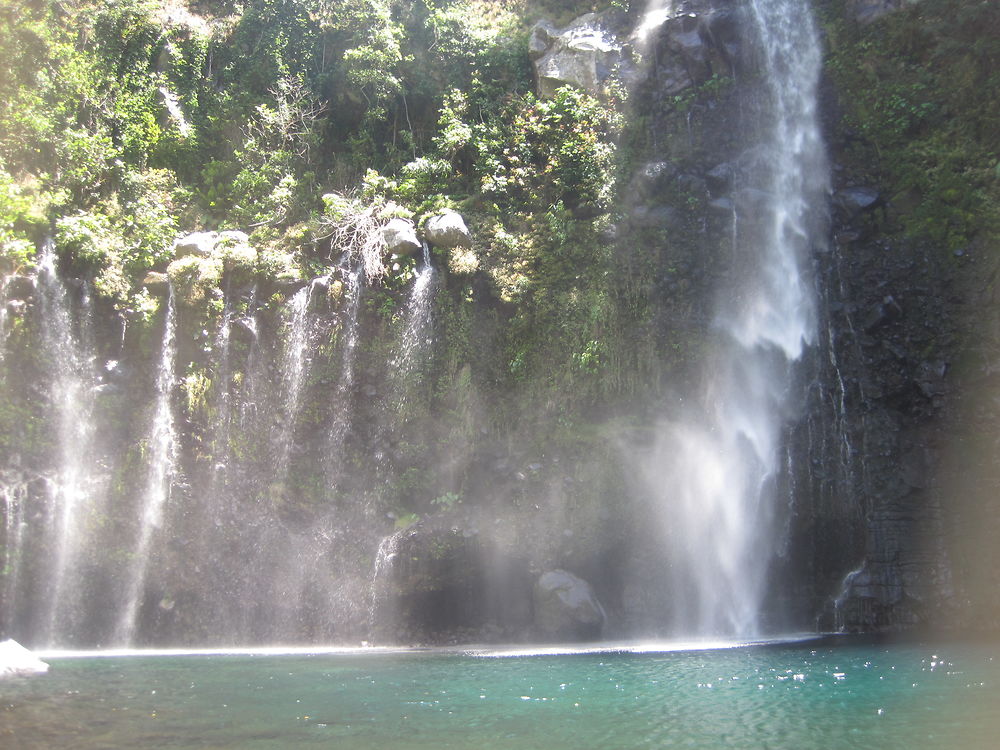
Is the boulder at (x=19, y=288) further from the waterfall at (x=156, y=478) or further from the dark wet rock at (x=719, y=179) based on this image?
the dark wet rock at (x=719, y=179)

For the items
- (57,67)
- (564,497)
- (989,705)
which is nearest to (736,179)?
(564,497)

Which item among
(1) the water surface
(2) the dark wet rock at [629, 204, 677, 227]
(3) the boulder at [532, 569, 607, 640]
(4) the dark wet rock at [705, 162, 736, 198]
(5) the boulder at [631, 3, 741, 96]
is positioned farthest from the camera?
(5) the boulder at [631, 3, 741, 96]

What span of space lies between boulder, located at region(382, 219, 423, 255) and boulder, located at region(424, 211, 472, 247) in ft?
1.37

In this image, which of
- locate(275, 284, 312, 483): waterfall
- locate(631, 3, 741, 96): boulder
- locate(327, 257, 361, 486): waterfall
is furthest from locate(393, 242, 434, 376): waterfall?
locate(631, 3, 741, 96): boulder

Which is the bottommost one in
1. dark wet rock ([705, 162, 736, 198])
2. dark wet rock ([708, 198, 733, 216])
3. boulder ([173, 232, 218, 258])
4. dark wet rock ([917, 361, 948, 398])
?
dark wet rock ([917, 361, 948, 398])

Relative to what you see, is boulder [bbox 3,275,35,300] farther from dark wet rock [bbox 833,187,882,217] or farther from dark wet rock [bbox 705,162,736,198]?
dark wet rock [bbox 833,187,882,217]

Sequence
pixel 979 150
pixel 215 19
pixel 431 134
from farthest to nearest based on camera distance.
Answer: pixel 215 19 → pixel 431 134 → pixel 979 150

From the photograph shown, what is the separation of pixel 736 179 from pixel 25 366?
1570 cm

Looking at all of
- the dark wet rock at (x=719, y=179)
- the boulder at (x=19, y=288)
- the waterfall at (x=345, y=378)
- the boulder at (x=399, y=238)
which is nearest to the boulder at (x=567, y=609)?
the waterfall at (x=345, y=378)

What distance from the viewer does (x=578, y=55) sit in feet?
63.4

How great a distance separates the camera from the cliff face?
14305 mm

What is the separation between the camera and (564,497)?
14.8 m

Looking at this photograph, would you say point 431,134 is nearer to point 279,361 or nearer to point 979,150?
point 279,361

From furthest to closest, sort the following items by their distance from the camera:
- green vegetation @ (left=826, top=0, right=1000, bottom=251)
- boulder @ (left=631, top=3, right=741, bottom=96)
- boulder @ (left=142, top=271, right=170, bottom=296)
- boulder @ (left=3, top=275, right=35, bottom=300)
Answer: boulder @ (left=631, top=3, right=741, bottom=96) < boulder @ (left=142, top=271, right=170, bottom=296) < green vegetation @ (left=826, top=0, right=1000, bottom=251) < boulder @ (left=3, top=275, right=35, bottom=300)
